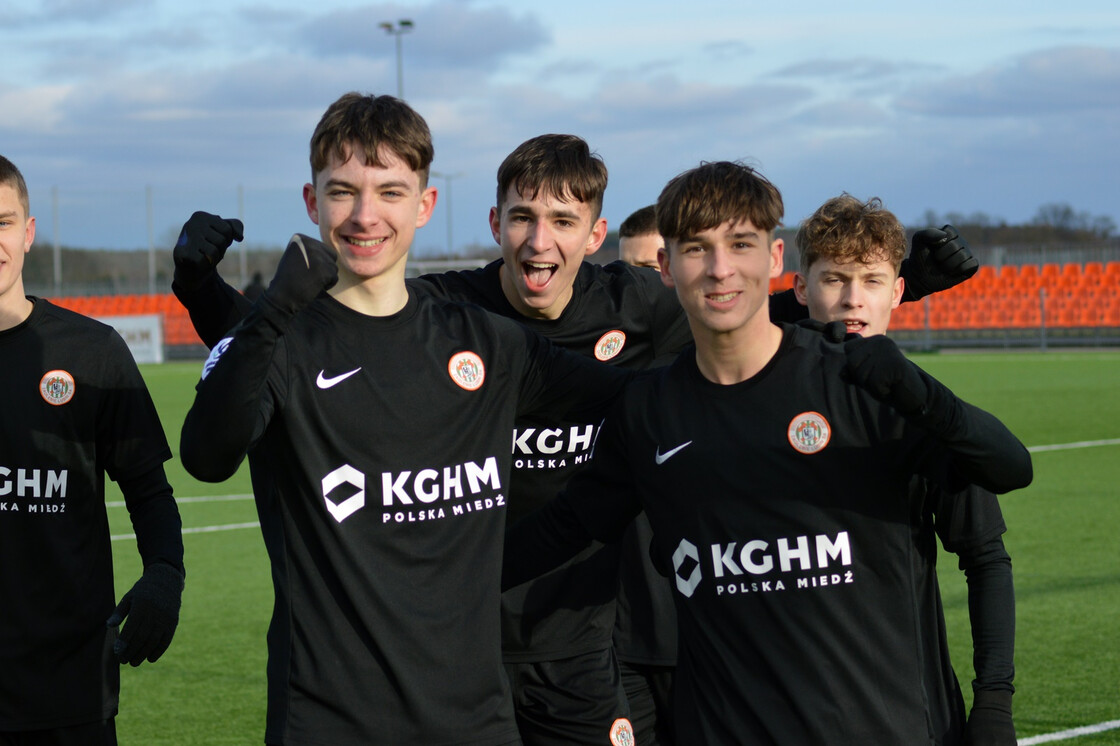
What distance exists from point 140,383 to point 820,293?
1.88 meters

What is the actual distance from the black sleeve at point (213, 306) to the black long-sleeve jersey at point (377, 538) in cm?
54

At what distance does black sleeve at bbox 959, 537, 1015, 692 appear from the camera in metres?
2.81

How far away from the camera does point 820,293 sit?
139 inches

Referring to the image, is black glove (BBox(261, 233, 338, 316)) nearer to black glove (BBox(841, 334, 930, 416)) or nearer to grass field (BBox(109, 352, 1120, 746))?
black glove (BBox(841, 334, 930, 416))

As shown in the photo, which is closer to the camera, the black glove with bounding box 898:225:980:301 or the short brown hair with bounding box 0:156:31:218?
the short brown hair with bounding box 0:156:31:218

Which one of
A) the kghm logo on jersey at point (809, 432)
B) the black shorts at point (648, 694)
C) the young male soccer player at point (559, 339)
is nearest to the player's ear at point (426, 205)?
the young male soccer player at point (559, 339)

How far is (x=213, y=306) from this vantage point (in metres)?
3.29

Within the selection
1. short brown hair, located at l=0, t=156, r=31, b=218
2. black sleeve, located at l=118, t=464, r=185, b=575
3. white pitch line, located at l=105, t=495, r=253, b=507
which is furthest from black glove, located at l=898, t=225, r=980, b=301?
white pitch line, located at l=105, t=495, r=253, b=507

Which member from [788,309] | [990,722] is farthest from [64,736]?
[788,309]

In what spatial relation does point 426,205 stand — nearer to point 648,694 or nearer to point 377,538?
point 377,538

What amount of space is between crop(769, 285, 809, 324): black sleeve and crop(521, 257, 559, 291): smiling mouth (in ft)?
2.50

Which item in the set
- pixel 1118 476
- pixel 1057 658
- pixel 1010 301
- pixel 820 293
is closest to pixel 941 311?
pixel 1010 301

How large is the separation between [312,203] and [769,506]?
1233mm

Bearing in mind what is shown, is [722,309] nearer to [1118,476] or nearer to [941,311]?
[1118,476]
